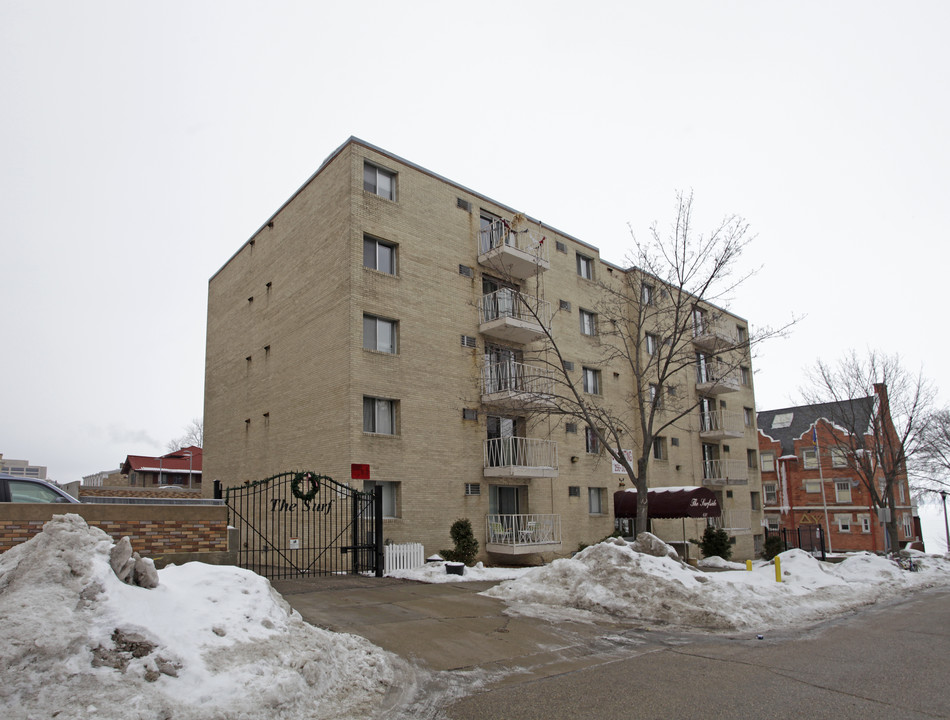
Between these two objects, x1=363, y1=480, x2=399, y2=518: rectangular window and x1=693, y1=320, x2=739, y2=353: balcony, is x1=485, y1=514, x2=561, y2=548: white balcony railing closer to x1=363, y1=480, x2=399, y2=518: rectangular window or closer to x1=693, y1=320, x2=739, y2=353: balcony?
x1=363, y1=480, x2=399, y2=518: rectangular window

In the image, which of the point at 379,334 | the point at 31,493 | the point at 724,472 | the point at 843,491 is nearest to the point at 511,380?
the point at 379,334

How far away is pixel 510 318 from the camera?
23234 millimetres

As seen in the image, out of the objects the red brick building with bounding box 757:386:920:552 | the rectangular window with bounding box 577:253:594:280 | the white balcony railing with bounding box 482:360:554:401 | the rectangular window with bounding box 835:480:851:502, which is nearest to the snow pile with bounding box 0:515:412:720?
the white balcony railing with bounding box 482:360:554:401

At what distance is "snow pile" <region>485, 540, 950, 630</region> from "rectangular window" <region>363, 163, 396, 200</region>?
13.5 meters

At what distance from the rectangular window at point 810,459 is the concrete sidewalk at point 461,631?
48.2 meters

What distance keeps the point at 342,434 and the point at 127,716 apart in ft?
47.7

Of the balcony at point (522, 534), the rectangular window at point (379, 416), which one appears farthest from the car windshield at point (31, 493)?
the balcony at point (522, 534)

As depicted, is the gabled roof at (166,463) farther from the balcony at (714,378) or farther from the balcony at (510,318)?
the balcony at (714,378)

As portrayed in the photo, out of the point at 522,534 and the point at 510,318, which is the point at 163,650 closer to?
the point at 522,534

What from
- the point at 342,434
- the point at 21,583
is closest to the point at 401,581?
the point at 342,434

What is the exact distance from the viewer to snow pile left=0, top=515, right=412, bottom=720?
522 centimetres

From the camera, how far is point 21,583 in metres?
5.98

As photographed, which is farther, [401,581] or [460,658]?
[401,581]

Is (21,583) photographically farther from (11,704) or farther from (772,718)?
(772,718)
